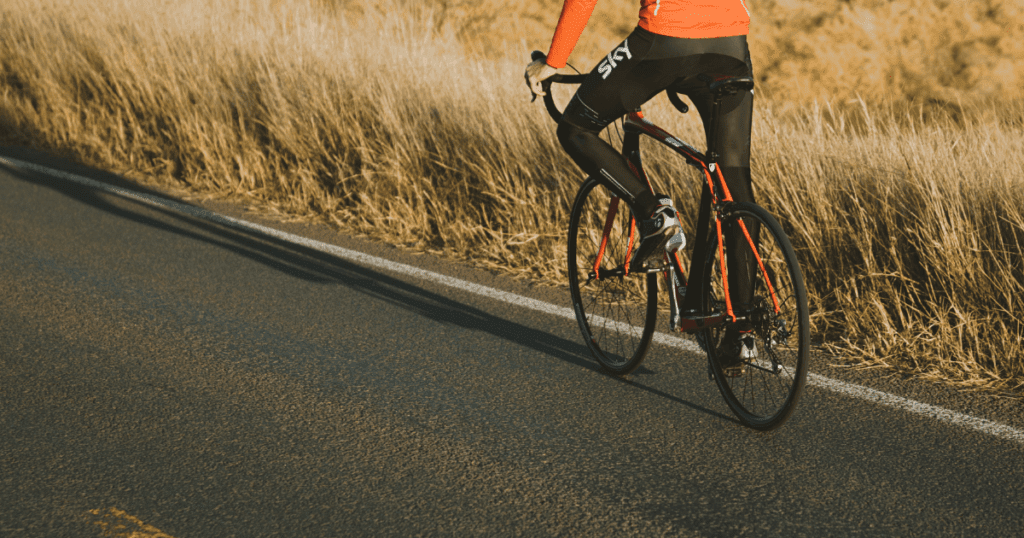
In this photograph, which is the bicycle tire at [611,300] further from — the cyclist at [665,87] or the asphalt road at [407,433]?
the cyclist at [665,87]

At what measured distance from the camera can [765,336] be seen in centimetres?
358

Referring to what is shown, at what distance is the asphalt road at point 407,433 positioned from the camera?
2.98 metres

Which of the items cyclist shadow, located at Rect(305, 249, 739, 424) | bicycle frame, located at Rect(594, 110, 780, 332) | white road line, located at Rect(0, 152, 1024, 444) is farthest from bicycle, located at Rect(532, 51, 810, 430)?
white road line, located at Rect(0, 152, 1024, 444)

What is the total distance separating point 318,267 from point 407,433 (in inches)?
99.0

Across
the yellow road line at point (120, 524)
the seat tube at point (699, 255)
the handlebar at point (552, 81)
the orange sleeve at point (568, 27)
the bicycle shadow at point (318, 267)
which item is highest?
A: the orange sleeve at point (568, 27)

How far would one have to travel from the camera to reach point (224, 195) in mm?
7727

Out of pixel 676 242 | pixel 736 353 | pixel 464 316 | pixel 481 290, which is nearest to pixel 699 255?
pixel 676 242

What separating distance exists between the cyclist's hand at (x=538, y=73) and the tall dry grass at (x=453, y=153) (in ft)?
6.34

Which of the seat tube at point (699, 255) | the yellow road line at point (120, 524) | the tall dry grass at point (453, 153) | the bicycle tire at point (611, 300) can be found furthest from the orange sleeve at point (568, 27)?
the yellow road line at point (120, 524)

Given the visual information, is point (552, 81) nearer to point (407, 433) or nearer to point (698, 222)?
point (698, 222)

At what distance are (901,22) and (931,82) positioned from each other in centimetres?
128

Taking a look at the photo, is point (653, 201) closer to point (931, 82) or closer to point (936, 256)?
point (936, 256)

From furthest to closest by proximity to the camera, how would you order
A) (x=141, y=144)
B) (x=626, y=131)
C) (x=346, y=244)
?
(x=141, y=144)
(x=346, y=244)
(x=626, y=131)

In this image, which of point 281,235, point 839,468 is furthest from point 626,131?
point 281,235
